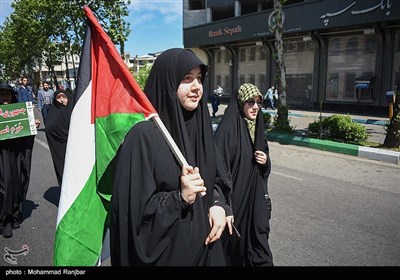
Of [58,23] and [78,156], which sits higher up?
[58,23]

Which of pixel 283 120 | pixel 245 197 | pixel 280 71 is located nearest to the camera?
pixel 245 197

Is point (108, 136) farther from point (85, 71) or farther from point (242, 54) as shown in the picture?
point (242, 54)

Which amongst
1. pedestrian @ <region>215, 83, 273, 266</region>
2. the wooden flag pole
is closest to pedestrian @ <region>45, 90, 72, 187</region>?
pedestrian @ <region>215, 83, 273, 266</region>

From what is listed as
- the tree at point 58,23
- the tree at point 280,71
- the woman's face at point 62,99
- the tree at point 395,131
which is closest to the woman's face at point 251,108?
the woman's face at point 62,99

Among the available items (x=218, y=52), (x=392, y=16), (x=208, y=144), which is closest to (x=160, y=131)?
(x=208, y=144)

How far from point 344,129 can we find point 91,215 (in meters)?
8.85

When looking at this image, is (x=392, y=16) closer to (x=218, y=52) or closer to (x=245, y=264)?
(x=218, y=52)

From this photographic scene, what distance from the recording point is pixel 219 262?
76.6 inches

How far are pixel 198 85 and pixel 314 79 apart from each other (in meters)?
20.5

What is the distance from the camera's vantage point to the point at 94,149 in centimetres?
191

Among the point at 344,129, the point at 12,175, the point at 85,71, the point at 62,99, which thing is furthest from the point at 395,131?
the point at 85,71

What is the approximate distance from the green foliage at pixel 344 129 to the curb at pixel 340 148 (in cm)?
51

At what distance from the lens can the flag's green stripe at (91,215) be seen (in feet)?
5.99

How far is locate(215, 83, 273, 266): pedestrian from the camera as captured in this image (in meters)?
2.78
